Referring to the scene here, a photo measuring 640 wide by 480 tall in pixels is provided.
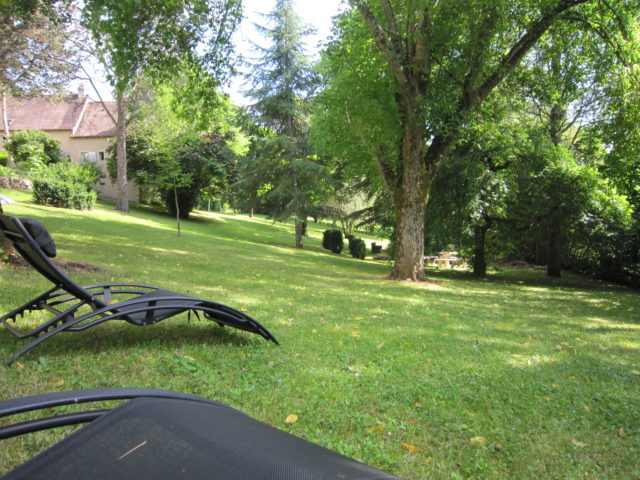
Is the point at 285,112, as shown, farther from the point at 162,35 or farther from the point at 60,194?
the point at 162,35

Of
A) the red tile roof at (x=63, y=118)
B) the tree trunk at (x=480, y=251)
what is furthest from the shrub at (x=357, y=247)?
the red tile roof at (x=63, y=118)

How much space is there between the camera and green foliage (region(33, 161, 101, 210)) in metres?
21.1

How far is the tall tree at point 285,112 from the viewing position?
23828 millimetres

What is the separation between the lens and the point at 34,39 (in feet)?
54.4

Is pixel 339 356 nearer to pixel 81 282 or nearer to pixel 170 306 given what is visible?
pixel 170 306

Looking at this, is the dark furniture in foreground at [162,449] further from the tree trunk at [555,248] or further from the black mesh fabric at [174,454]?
the tree trunk at [555,248]

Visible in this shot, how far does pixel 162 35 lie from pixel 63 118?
37076 millimetres

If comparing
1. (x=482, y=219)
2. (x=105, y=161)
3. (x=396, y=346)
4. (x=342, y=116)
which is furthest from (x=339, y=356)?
(x=105, y=161)

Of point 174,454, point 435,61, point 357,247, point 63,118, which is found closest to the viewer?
point 174,454

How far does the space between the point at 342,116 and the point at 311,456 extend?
40.7 ft

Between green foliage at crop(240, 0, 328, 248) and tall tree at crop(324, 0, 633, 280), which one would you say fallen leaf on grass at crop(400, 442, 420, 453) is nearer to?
tall tree at crop(324, 0, 633, 280)

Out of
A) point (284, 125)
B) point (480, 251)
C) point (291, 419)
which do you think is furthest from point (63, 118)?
point (291, 419)

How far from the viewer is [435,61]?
11141 millimetres

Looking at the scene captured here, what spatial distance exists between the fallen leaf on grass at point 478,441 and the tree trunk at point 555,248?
52.3 ft
